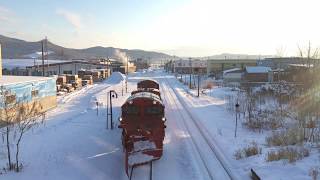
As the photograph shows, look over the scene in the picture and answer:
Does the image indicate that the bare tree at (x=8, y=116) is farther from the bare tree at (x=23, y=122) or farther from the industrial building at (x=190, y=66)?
the industrial building at (x=190, y=66)

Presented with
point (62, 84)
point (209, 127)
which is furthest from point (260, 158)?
point (62, 84)

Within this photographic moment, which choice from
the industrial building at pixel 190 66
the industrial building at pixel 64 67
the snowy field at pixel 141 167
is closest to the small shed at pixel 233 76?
the industrial building at pixel 64 67

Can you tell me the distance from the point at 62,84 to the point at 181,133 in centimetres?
3419

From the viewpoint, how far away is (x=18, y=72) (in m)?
70.6

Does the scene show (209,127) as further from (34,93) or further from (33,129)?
(34,93)

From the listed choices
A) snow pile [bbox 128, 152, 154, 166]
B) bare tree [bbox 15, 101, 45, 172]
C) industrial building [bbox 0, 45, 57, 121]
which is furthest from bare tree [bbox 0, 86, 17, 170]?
snow pile [bbox 128, 152, 154, 166]

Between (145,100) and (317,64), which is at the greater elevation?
(317,64)

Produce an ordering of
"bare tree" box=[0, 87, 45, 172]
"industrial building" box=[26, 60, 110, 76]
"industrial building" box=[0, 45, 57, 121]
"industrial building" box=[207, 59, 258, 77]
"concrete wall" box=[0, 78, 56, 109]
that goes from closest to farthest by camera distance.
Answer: "bare tree" box=[0, 87, 45, 172] → "industrial building" box=[0, 45, 57, 121] → "concrete wall" box=[0, 78, 56, 109] → "industrial building" box=[26, 60, 110, 76] → "industrial building" box=[207, 59, 258, 77]

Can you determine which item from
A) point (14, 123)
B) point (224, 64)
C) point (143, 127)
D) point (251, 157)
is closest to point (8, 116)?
point (14, 123)

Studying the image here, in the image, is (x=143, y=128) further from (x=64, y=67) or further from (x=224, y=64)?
(x=224, y=64)

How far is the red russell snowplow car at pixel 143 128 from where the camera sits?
14.9 metres

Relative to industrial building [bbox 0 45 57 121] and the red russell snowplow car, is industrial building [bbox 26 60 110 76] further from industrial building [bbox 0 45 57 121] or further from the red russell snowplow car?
the red russell snowplow car

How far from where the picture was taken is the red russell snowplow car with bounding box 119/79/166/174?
14852 millimetres

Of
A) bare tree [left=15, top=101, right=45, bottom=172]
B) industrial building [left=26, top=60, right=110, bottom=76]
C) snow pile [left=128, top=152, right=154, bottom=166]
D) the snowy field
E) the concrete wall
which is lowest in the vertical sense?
the snowy field
